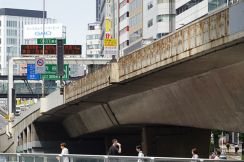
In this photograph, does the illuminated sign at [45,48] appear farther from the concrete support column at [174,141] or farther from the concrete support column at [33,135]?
the concrete support column at [174,141]

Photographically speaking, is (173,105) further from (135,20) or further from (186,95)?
(135,20)

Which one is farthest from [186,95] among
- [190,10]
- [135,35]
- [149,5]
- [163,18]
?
[135,35]

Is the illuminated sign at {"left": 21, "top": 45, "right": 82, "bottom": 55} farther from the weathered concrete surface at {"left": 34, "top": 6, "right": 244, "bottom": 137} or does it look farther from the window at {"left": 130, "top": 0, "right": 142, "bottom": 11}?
the weathered concrete surface at {"left": 34, "top": 6, "right": 244, "bottom": 137}

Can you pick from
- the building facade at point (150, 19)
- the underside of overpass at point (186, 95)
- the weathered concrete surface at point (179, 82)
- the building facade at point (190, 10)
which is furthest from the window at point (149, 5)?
the weathered concrete surface at point (179, 82)

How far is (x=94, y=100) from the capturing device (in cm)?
4747

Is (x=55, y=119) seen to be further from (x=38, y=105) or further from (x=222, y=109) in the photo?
(x=222, y=109)

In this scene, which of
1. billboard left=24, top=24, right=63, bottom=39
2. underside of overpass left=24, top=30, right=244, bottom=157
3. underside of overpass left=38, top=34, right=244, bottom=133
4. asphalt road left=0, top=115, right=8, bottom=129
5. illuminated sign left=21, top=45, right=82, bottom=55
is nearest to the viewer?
underside of overpass left=38, top=34, right=244, bottom=133

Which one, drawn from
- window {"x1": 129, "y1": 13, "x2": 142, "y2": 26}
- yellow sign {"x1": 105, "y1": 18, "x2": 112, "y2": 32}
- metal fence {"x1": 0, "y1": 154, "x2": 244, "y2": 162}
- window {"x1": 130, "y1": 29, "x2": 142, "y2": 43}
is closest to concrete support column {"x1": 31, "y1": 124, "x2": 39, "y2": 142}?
metal fence {"x1": 0, "y1": 154, "x2": 244, "y2": 162}

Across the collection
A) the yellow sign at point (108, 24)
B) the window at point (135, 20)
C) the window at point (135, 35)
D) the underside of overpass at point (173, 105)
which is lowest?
the underside of overpass at point (173, 105)

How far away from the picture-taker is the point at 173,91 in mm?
35000

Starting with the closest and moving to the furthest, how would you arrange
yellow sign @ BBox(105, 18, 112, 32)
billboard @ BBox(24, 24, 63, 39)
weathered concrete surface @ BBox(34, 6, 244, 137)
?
weathered concrete surface @ BBox(34, 6, 244, 137)
yellow sign @ BBox(105, 18, 112, 32)
billboard @ BBox(24, 24, 63, 39)

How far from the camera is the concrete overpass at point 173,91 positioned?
85.3 ft

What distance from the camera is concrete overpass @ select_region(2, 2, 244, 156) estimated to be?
85.3ft

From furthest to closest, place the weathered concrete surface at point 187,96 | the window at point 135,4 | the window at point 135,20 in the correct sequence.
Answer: the window at point 135,20 < the window at point 135,4 < the weathered concrete surface at point 187,96
